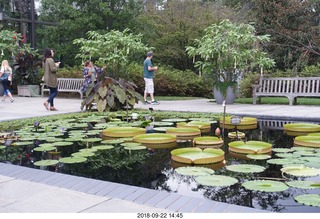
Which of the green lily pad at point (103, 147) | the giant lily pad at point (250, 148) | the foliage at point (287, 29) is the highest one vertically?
the foliage at point (287, 29)

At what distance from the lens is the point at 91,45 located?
40.7 feet

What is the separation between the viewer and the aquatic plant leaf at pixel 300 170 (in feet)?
10.9

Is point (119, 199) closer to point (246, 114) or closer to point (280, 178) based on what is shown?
point (280, 178)

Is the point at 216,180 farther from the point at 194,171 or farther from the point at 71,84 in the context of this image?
the point at 71,84

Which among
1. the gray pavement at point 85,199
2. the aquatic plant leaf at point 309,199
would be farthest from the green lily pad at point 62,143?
the aquatic plant leaf at point 309,199

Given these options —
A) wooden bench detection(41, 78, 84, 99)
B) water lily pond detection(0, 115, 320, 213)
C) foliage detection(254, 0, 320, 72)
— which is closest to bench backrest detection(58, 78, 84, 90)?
wooden bench detection(41, 78, 84, 99)

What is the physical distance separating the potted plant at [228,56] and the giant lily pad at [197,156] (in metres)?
6.10

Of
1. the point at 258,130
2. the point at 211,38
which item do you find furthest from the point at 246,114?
the point at 211,38

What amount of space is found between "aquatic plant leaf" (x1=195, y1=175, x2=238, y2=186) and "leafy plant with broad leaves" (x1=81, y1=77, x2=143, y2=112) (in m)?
5.59

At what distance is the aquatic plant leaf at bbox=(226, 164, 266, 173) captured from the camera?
3496 millimetres

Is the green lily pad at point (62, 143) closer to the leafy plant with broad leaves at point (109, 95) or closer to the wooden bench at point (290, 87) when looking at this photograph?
the leafy plant with broad leaves at point (109, 95)

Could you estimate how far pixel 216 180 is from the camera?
3.18 metres

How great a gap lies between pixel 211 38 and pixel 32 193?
883 cm

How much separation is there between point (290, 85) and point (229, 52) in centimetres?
201
